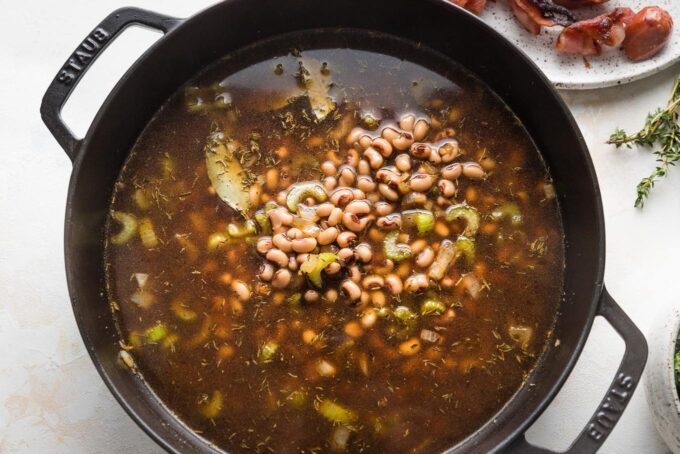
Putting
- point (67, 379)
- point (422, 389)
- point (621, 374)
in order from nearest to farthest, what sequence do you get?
1. point (621, 374)
2. point (422, 389)
3. point (67, 379)

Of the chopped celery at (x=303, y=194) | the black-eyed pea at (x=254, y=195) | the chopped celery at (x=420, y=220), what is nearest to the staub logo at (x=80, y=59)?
the black-eyed pea at (x=254, y=195)

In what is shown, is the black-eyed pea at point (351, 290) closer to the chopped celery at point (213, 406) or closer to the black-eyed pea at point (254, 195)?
the black-eyed pea at point (254, 195)

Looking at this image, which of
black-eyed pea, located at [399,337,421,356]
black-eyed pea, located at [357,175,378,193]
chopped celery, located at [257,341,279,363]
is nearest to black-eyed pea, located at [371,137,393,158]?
black-eyed pea, located at [357,175,378,193]

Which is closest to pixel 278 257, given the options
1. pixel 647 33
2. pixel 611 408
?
pixel 611 408

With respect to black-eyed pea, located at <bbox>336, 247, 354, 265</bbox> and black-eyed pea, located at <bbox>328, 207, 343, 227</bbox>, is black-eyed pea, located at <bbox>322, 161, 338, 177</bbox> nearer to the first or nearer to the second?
black-eyed pea, located at <bbox>328, 207, 343, 227</bbox>

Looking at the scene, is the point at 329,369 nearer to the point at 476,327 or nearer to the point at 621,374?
the point at 476,327

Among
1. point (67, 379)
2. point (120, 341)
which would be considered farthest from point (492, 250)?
point (67, 379)
